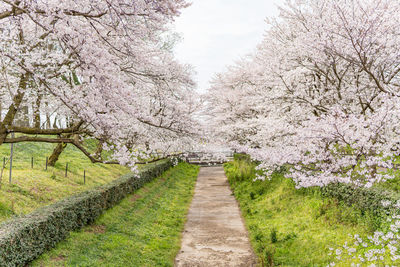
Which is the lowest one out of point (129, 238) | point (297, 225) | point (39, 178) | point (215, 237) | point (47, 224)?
point (215, 237)

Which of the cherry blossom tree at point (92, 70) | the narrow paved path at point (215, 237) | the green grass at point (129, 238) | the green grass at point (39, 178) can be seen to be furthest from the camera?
the green grass at point (39, 178)

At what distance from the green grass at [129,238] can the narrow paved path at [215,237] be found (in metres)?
0.37

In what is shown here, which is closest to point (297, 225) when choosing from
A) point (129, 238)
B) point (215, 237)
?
point (215, 237)

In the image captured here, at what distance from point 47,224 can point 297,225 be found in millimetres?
7169

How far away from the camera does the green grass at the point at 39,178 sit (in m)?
9.45

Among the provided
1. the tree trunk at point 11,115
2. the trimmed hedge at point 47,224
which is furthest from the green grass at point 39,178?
the tree trunk at point 11,115

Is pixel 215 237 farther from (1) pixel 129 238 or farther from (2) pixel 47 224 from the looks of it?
(2) pixel 47 224

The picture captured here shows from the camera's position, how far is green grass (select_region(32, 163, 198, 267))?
7520 millimetres

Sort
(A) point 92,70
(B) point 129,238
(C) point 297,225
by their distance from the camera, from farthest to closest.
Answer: (C) point 297,225, (B) point 129,238, (A) point 92,70

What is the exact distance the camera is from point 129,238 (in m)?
9.32

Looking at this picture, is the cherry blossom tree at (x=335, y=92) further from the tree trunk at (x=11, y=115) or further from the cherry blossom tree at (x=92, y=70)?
the tree trunk at (x=11, y=115)

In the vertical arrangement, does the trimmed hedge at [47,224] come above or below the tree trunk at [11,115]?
below

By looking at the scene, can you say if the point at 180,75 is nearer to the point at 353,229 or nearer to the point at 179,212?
the point at 179,212

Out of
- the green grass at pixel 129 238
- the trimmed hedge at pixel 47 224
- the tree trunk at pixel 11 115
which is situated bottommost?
the green grass at pixel 129 238
